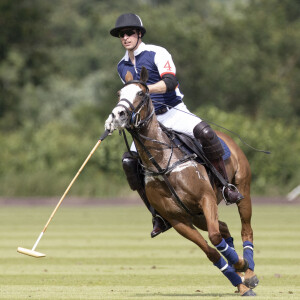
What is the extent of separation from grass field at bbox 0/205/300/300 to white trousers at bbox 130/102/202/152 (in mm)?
1576

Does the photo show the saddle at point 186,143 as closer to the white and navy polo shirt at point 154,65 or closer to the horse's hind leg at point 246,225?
the white and navy polo shirt at point 154,65

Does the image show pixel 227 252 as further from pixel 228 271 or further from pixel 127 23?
pixel 127 23

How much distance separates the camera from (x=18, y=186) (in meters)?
31.1

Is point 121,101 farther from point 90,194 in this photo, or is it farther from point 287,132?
point 287,132

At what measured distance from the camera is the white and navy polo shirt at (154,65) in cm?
853

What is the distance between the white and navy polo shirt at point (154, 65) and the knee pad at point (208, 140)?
414 mm

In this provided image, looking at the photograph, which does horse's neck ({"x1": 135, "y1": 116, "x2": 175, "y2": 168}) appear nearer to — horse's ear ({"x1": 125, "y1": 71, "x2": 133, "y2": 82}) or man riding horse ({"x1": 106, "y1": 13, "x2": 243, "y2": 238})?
man riding horse ({"x1": 106, "y1": 13, "x2": 243, "y2": 238})

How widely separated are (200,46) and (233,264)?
4201 centimetres

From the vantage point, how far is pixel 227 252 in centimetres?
851

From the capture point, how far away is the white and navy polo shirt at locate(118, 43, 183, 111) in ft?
28.0

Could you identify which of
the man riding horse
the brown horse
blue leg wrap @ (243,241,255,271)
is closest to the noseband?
the brown horse

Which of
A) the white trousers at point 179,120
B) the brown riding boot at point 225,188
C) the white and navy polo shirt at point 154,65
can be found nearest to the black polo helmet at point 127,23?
the white and navy polo shirt at point 154,65

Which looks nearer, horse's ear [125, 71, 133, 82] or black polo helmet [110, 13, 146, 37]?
horse's ear [125, 71, 133, 82]

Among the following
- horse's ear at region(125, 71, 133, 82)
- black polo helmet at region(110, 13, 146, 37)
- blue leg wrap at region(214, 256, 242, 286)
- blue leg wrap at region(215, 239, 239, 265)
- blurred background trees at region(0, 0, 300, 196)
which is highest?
black polo helmet at region(110, 13, 146, 37)
